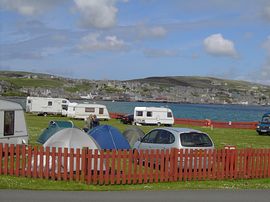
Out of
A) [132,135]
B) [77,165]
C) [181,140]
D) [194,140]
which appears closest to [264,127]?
[132,135]

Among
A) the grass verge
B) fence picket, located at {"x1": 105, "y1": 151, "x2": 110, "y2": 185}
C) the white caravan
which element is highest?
the white caravan

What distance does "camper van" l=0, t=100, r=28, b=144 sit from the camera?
1998 centimetres

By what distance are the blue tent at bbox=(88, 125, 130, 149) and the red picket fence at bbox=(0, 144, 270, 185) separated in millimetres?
6466

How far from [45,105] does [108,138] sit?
1983 inches

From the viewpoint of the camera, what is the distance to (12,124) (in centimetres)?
2055

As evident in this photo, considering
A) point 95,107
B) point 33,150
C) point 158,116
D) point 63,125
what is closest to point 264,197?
point 33,150

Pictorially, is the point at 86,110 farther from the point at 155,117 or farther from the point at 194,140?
the point at 194,140

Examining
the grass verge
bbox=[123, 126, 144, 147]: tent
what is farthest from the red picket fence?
bbox=[123, 126, 144, 147]: tent

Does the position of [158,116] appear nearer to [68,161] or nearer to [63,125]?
[63,125]

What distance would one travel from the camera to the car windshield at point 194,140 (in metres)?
17.3

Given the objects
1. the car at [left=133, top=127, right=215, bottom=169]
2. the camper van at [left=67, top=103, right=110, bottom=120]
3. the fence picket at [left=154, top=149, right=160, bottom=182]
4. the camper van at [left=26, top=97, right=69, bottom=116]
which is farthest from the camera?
the camper van at [left=26, top=97, right=69, bottom=116]

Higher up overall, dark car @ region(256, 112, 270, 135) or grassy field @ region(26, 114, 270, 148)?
dark car @ region(256, 112, 270, 135)

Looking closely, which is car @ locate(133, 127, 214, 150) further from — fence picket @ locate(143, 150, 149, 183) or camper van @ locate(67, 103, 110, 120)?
camper van @ locate(67, 103, 110, 120)

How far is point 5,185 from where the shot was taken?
12.5 m
